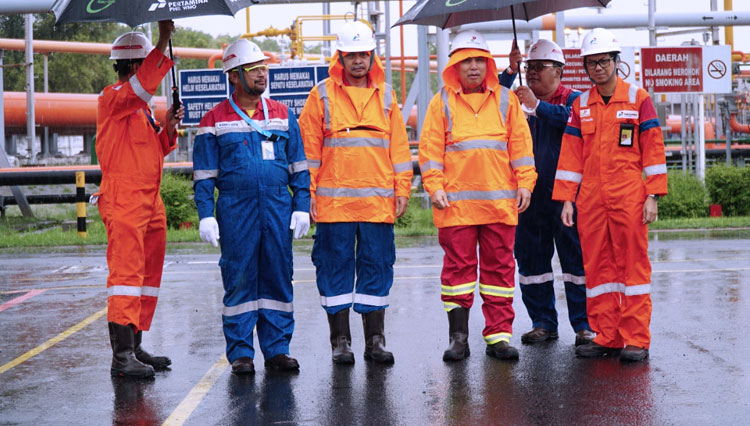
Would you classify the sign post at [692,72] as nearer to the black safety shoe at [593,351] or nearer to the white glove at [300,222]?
the black safety shoe at [593,351]

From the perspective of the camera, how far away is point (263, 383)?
6.24 meters

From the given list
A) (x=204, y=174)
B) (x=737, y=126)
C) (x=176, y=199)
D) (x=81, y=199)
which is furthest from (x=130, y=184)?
(x=737, y=126)

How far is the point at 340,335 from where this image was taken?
684cm

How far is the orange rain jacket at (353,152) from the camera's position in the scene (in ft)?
22.2

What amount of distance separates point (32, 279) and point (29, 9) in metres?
7.10

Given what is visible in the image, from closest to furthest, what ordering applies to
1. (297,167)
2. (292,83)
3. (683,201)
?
(297,167)
(683,201)
(292,83)

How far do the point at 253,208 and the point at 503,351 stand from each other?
6.37 feet

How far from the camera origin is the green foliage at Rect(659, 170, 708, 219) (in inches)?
688

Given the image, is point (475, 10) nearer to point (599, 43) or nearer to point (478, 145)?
point (599, 43)

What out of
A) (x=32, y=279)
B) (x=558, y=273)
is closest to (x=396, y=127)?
(x=558, y=273)

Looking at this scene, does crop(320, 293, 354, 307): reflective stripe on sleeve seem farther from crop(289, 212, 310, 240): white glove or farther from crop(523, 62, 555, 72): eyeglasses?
crop(523, 62, 555, 72): eyeglasses

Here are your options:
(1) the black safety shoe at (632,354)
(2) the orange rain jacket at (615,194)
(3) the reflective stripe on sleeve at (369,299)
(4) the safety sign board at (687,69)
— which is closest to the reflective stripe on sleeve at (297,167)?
(3) the reflective stripe on sleeve at (369,299)

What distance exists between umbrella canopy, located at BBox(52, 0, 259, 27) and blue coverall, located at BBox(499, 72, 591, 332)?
2.58m

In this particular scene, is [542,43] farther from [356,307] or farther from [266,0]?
[266,0]
